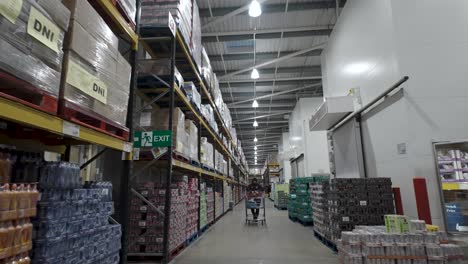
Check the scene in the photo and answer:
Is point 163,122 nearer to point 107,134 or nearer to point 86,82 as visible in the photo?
point 107,134

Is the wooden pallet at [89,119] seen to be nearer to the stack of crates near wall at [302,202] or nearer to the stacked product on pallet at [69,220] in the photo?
the stacked product on pallet at [69,220]

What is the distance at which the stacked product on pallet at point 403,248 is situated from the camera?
3.70 m

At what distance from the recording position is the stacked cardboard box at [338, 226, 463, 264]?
370 cm

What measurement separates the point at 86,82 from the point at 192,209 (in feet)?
16.5

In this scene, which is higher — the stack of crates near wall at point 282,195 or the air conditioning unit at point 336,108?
the air conditioning unit at point 336,108

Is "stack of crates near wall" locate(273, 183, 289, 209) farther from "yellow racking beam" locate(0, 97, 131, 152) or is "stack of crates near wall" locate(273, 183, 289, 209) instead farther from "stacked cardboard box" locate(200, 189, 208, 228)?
"yellow racking beam" locate(0, 97, 131, 152)

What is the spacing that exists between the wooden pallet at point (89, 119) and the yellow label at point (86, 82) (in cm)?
15

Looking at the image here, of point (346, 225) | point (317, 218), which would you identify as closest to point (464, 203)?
point (346, 225)

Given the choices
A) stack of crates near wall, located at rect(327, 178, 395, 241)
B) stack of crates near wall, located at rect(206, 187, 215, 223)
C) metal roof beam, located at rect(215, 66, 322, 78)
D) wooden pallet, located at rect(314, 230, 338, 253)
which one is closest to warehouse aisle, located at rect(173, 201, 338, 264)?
wooden pallet, located at rect(314, 230, 338, 253)

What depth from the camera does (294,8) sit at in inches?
338

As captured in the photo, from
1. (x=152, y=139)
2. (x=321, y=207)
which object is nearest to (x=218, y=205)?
(x=321, y=207)

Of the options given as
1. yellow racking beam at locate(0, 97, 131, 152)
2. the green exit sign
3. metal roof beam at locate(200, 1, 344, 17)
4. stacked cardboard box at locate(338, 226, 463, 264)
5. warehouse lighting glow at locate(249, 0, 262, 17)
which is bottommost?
stacked cardboard box at locate(338, 226, 463, 264)

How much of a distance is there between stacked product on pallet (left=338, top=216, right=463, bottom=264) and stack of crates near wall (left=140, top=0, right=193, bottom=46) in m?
4.48

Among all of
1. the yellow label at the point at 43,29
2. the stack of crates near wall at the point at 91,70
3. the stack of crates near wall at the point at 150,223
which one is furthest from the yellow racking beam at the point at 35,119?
the stack of crates near wall at the point at 150,223
